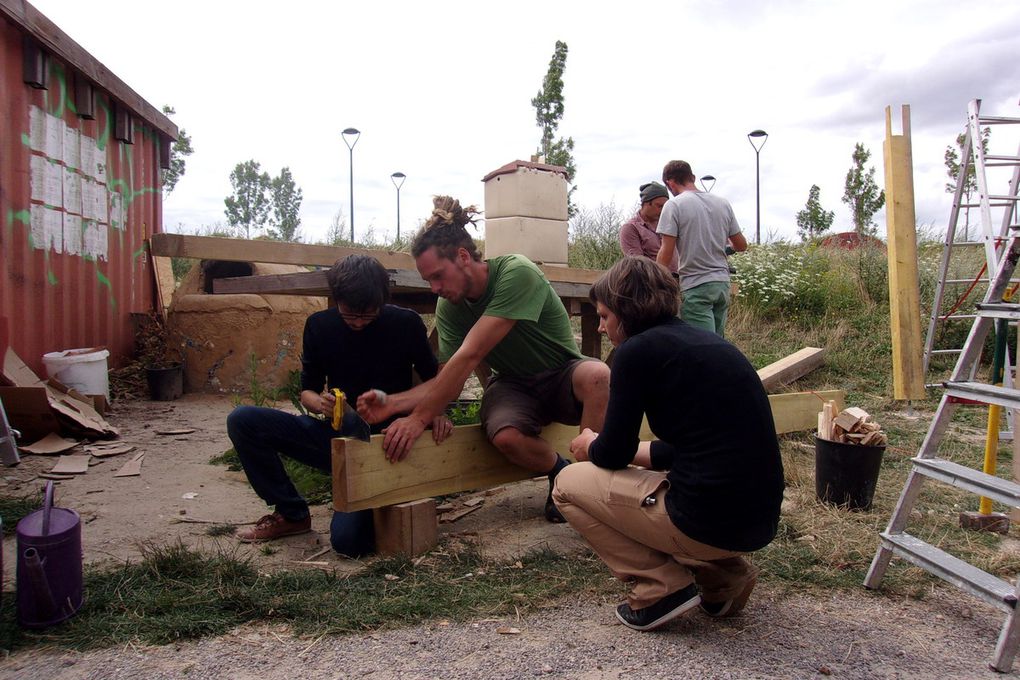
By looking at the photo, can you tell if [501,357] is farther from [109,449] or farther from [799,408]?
[109,449]

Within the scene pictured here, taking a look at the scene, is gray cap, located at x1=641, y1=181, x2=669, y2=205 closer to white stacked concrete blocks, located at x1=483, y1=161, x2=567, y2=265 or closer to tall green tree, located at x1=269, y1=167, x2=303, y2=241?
white stacked concrete blocks, located at x1=483, y1=161, x2=567, y2=265

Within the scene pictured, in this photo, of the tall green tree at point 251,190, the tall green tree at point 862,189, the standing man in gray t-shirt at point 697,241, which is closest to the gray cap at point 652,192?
the standing man in gray t-shirt at point 697,241

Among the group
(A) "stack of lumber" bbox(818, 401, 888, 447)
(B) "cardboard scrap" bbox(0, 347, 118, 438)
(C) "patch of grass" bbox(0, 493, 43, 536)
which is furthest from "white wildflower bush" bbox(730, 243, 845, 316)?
(C) "patch of grass" bbox(0, 493, 43, 536)

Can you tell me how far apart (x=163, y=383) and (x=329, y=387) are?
4.52 meters

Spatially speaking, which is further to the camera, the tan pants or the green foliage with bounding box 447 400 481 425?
the green foliage with bounding box 447 400 481 425

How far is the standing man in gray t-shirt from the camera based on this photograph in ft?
16.2

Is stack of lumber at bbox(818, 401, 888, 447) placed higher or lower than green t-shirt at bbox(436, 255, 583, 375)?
lower

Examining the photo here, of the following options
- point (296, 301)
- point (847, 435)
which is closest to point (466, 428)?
point (847, 435)

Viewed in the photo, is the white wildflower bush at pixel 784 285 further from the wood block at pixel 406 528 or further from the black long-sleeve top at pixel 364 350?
the wood block at pixel 406 528

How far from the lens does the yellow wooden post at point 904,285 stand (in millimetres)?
6555

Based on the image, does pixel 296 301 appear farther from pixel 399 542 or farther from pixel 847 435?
pixel 847 435

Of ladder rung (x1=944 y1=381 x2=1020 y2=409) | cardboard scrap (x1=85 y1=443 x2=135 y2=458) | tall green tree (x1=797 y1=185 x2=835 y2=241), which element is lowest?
cardboard scrap (x1=85 y1=443 x2=135 y2=458)

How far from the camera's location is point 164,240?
15.3 feet

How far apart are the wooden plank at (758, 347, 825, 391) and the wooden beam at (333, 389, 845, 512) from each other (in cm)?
361
